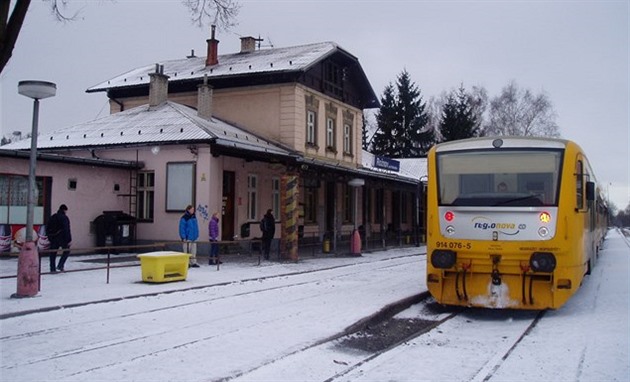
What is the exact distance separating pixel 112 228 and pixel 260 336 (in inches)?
547

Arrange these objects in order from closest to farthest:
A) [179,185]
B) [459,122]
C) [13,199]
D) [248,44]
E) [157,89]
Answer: [13,199], [179,185], [157,89], [248,44], [459,122]

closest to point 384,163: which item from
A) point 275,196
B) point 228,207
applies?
point 275,196

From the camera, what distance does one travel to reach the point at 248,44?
32.7 m

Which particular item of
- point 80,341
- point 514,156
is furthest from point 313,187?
point 80,341

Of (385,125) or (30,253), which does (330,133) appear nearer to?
(30,253)

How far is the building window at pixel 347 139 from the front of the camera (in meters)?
32.7

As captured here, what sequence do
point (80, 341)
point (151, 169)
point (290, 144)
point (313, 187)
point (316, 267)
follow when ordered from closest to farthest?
point (80, 341), point (316, 267), point (151, 169), point (290, 144), point (313, 187)

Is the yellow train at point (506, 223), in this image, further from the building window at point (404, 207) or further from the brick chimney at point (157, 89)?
the building window at point (404, 207)

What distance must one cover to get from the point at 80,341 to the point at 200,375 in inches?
89.8

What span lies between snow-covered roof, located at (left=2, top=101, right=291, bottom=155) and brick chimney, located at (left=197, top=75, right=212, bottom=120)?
0.35 meters

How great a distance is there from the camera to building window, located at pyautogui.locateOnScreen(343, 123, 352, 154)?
32.7 meters

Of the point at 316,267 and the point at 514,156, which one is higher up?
the point at 514,156

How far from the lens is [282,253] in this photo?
2056 centimetres

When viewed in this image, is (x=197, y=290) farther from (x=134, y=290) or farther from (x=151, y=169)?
(x=151, y=169)
